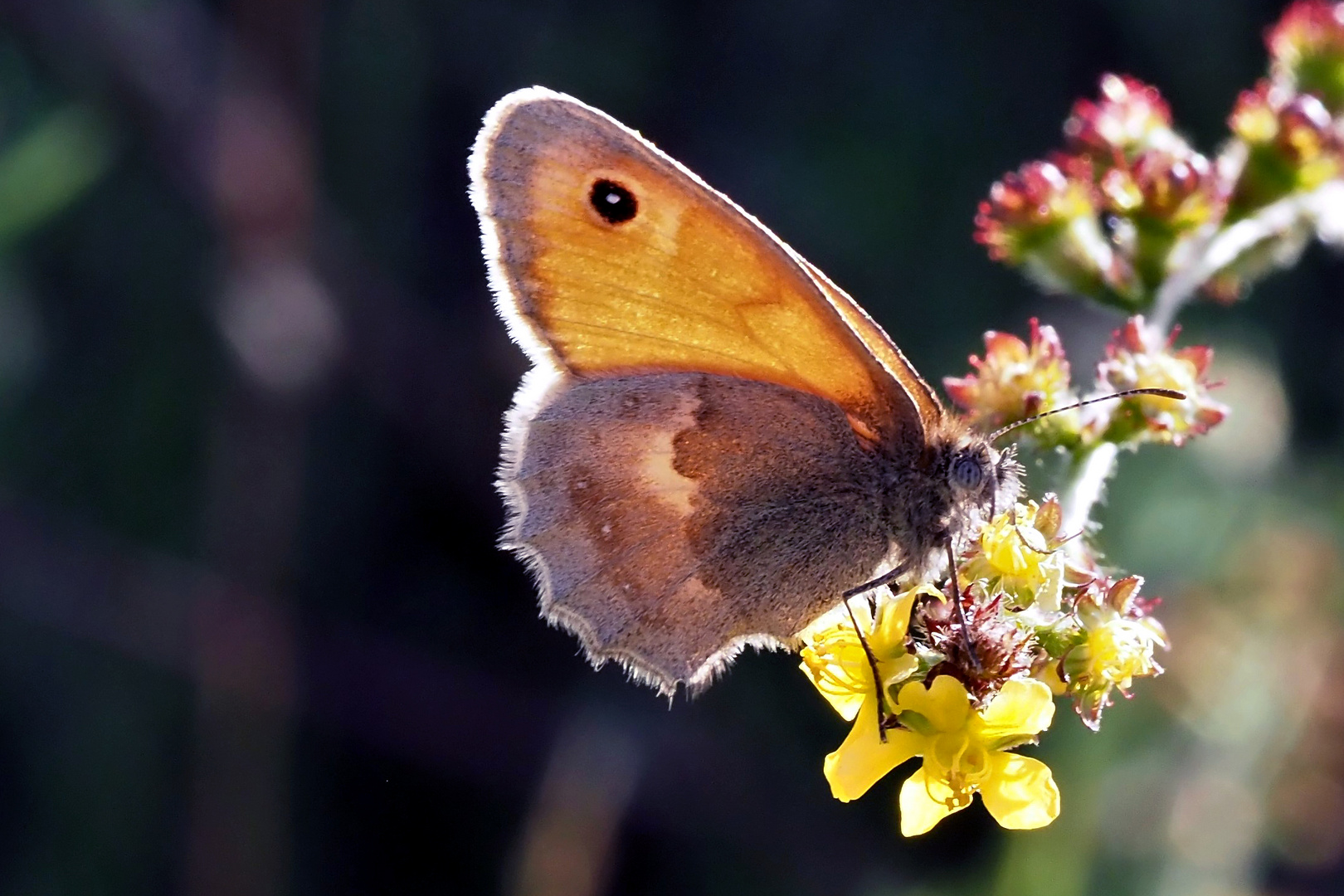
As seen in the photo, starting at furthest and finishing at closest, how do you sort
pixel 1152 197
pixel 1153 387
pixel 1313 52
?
pixel 1313 52 → pixel 1152 197 → pixel 1153 387

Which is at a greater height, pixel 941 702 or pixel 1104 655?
pixel 1104 655

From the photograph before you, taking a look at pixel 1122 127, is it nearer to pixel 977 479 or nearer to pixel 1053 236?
pixel 1053 236

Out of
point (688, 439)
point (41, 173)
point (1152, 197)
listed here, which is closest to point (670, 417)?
point (688, 439)

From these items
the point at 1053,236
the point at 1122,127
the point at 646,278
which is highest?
the point at 1122,127

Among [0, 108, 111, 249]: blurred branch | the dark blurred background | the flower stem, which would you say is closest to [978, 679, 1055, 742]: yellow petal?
the flower stem

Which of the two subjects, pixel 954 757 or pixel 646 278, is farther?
pixel 646 278

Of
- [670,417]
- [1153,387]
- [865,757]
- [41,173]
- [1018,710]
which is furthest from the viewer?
[41,173]

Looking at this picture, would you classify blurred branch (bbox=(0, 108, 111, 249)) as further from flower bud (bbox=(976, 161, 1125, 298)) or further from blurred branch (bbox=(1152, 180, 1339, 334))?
blurred branch (bbox=(1152, 180, 1339, 334))
